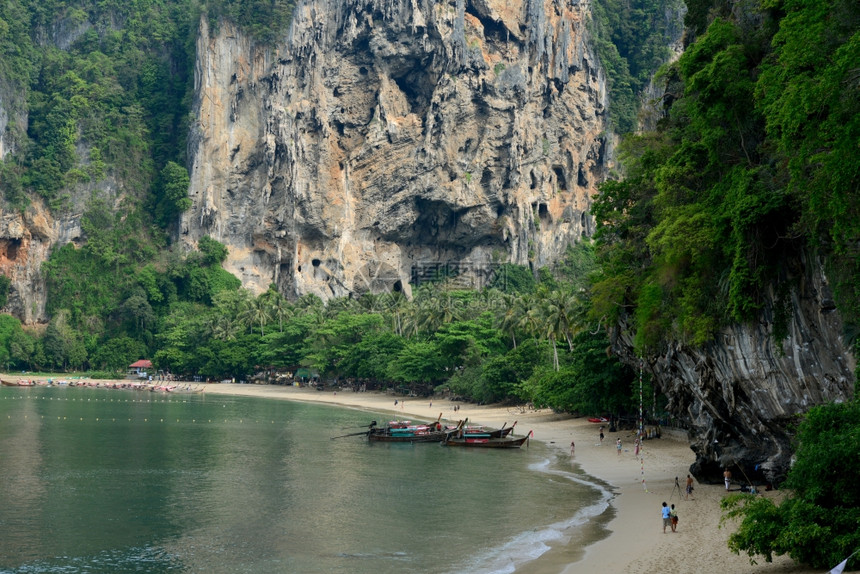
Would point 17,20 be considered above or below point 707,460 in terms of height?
above

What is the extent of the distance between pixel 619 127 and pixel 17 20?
301 ft

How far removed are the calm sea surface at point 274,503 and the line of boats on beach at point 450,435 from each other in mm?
896

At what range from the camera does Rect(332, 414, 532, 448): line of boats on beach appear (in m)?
46.4

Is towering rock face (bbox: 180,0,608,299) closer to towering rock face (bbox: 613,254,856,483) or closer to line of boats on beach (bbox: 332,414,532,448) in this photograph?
line of boats on beach (bbox: 332,414,532,448)

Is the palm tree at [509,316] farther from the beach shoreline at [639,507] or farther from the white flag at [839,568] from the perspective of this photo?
the white flag at [839,568]

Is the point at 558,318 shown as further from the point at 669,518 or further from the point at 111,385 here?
the point at 111,385

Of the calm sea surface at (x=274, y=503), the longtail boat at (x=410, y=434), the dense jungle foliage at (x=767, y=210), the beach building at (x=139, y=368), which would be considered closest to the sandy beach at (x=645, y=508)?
the calm sea surface at (x=274, y=503)

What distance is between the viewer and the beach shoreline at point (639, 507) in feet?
71.5

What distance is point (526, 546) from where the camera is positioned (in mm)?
25016

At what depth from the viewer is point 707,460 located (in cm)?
3047

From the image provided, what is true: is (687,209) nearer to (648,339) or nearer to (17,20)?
(648,339)

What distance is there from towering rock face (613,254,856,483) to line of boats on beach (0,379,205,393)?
234 ft

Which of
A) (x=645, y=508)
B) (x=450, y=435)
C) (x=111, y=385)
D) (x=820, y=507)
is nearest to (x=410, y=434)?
(x=450, y=435)

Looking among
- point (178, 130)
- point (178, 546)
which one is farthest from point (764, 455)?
point (178, 130)
